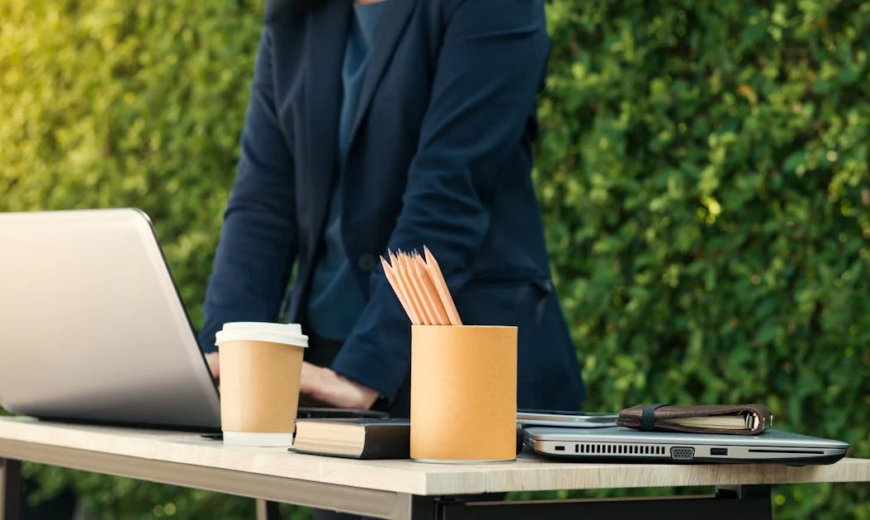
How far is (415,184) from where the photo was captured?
5.77ft

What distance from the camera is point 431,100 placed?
1.82 metres

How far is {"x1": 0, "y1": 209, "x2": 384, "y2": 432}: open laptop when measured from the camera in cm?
143

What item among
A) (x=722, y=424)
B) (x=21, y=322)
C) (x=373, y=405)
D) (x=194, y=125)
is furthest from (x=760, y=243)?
(x=194, y=125)

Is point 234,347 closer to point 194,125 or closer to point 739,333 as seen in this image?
point 739,333

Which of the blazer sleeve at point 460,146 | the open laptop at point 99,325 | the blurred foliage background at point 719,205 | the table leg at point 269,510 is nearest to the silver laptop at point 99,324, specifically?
the open laptop at point 99,325

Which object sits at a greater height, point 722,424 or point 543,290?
point 543,290

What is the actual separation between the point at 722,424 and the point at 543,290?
64cm

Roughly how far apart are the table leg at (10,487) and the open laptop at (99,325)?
0.16 meters

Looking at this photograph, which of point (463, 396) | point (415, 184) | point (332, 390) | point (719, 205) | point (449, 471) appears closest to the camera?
point (449, 471)

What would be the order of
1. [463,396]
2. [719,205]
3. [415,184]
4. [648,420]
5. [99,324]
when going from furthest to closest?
[719,205] → [415,184] → [99,324] → [648,420] → [463,396]

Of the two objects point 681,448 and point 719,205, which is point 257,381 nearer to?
point 681,448

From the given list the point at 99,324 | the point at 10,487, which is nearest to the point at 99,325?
the point at 99,324

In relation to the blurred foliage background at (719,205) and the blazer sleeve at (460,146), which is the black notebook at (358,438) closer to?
the blazer sleeve at (460,146)

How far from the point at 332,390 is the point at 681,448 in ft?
1.90
